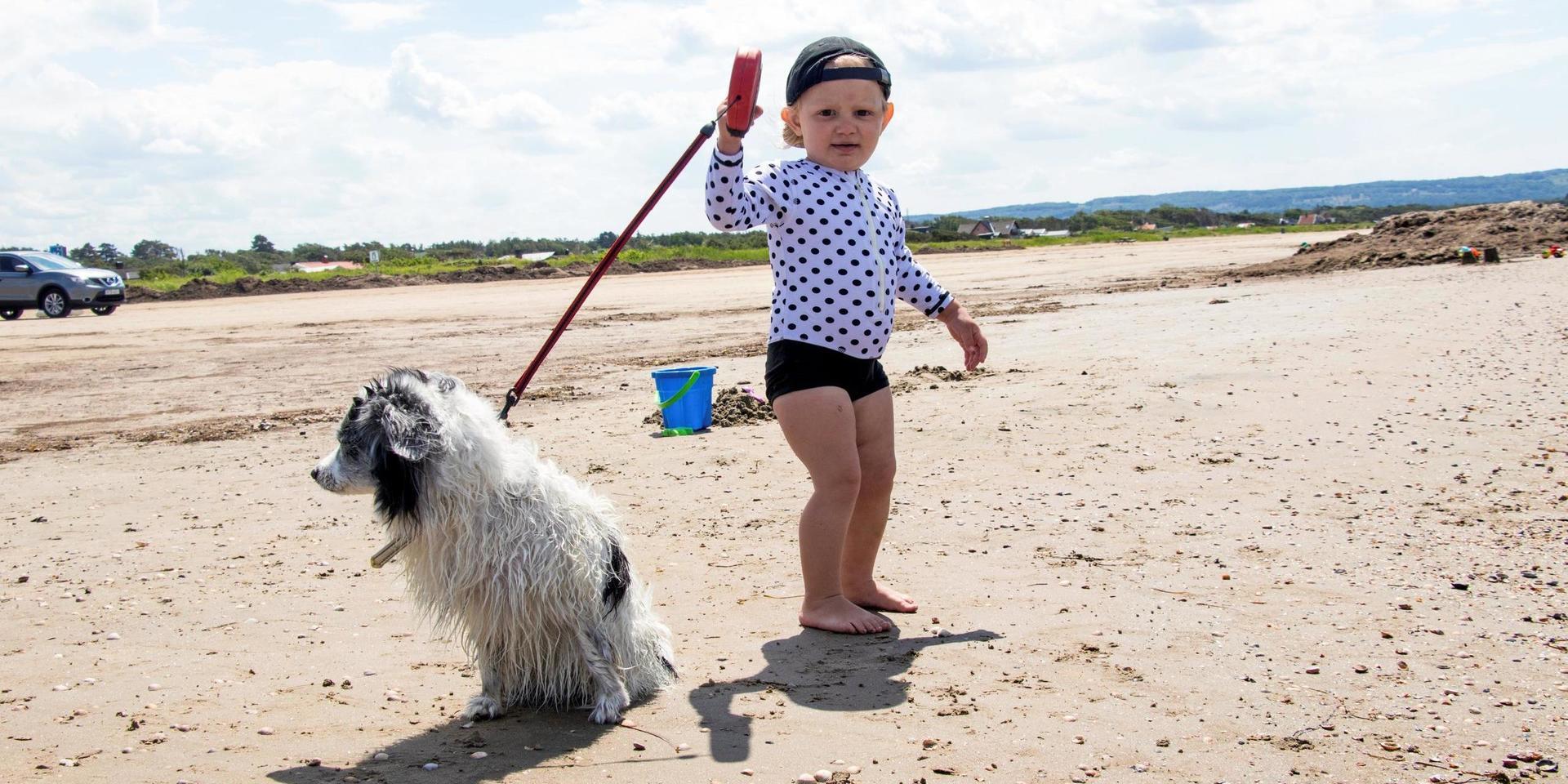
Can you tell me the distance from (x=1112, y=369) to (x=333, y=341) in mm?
11839

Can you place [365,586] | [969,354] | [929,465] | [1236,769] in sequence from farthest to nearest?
[929,465], [365,586], [969,354], [1236,769]

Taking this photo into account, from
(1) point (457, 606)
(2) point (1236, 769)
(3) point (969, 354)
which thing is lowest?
(2) point (1236, 769)

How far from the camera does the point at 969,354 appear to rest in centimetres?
502

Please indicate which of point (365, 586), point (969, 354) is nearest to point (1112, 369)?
point (969, 354)

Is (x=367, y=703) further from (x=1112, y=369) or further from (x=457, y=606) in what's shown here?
(x=1112, y=369)

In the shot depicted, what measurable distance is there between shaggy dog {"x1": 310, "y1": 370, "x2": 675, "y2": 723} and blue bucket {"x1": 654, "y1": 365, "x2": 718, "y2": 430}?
179 inches

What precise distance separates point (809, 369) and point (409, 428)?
58.0 inches

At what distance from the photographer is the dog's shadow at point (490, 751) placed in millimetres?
3527

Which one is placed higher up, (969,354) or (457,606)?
(969,354)

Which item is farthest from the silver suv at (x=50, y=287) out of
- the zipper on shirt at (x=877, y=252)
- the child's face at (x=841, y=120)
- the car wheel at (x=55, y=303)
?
the zipper on shirt at (x=877, y=252)

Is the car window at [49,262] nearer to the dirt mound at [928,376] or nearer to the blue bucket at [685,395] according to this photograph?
the dirt mound at [928,376]

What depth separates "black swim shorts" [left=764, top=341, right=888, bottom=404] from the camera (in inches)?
176

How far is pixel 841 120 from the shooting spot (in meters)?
4.60

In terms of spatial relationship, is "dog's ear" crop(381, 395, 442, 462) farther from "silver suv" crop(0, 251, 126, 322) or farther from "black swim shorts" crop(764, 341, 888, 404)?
"silver suv" crop(0, 251, 126, 322)
